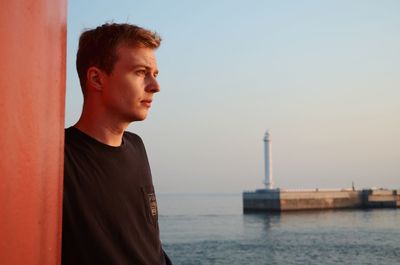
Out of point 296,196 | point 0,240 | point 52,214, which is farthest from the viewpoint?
point 296,196

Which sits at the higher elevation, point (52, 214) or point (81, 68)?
point (81, 68)

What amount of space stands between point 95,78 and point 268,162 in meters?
51.8

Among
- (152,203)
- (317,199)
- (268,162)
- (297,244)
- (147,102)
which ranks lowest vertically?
(297,244)

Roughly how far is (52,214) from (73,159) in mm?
477

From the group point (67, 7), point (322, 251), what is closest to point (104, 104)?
point (67, 7)

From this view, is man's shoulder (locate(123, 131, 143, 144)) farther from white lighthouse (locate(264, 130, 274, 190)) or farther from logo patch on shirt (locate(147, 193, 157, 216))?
white lighthouse (locate(264, 130, 274, 190))

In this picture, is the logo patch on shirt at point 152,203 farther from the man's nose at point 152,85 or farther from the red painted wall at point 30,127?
the red painted wall at point 30,127

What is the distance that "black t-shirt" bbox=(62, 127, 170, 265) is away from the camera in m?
0.98

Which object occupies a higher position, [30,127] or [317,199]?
[30,127]

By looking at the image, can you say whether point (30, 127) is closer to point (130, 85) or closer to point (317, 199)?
point (130, 85)

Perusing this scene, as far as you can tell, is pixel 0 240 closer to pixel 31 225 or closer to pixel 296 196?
pixel 31 225

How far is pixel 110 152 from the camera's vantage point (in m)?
1.15

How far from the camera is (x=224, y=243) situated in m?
25.5

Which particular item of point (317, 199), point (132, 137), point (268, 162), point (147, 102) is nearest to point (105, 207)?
point (147, 102)
